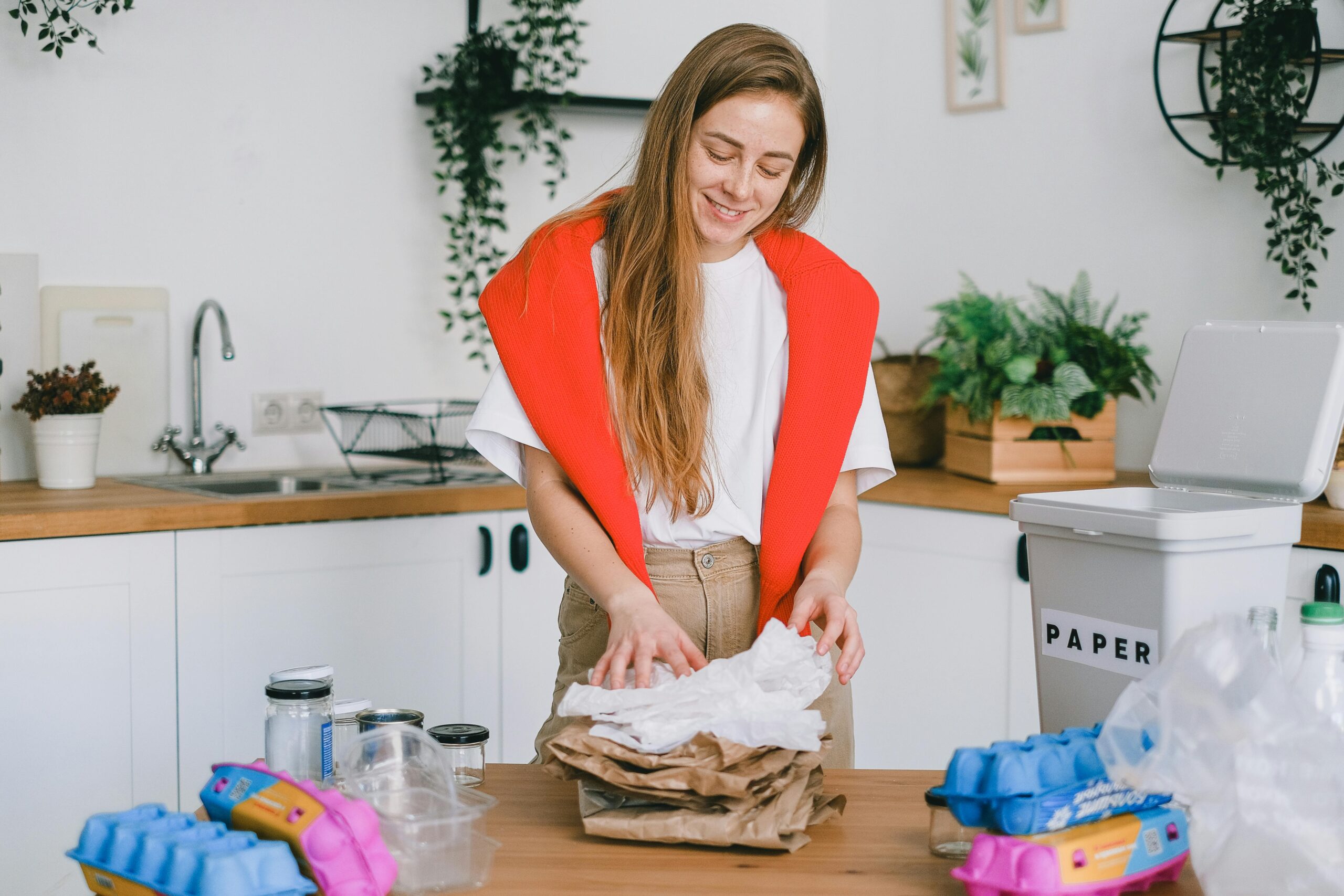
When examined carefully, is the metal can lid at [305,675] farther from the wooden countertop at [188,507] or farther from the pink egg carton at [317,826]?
the wooden countertop at [188,507]

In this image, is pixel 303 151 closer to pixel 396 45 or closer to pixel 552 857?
pixel 396 45

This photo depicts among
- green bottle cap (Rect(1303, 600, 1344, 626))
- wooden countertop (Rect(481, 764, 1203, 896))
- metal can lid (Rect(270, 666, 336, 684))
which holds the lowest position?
wooden countertop (Rect(481, 764, 1203, 896))

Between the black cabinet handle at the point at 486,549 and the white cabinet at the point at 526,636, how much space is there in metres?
0.03

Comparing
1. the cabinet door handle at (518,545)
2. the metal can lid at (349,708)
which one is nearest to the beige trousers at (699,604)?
the metal can lid at (349,708)

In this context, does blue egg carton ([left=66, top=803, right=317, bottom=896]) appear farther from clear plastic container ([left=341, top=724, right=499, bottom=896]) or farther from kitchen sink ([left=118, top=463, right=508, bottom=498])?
kitchen sink ([left=118, top=463, right=508, bottom=498])

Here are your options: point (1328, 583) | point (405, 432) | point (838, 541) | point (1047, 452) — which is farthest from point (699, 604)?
point (405, 432)

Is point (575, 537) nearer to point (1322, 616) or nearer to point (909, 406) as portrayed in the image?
point (1322, 616)

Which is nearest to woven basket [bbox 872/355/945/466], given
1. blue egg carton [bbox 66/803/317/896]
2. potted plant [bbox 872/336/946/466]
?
potted plant [bbox 872/336/946/466]

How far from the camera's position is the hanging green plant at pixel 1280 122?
2176 millimetres

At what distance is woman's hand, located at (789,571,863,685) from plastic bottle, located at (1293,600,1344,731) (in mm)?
356

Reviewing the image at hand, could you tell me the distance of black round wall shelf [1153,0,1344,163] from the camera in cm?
217

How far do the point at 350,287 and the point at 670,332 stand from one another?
1567 millimetres

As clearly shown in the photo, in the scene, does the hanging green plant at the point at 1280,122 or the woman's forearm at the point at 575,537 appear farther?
the hanging green plant at the point at 1280,122

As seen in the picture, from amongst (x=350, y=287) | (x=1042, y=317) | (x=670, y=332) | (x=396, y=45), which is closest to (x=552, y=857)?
(x=670, y=332)
